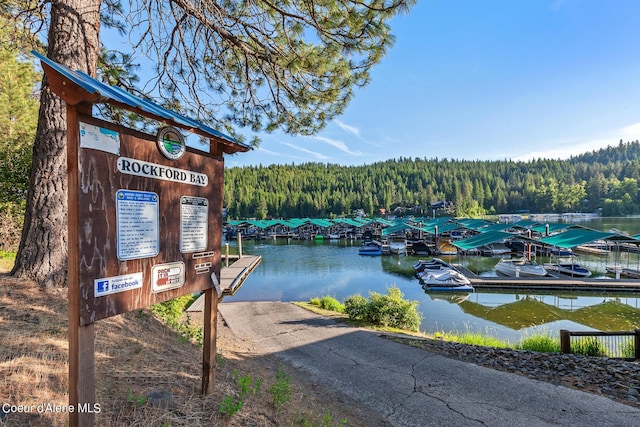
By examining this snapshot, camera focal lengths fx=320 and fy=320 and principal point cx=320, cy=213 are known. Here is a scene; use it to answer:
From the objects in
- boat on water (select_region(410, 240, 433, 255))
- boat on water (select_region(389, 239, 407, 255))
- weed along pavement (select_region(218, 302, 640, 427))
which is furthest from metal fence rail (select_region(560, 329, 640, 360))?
boat on water (select_region(389, 239, 407, 255))

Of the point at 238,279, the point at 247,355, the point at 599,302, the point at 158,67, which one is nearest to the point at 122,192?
the point at 247,355

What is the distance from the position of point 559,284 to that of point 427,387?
1832 cm

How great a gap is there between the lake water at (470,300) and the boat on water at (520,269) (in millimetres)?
2762

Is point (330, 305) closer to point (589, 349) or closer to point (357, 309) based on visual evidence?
point (357, 309)

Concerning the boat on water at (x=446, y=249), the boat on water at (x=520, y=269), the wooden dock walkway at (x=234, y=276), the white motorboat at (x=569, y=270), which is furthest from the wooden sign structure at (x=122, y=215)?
the boat on water at (x=446, y=249)

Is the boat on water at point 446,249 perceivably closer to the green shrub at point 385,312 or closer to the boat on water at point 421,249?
the boat on water at point 421,249

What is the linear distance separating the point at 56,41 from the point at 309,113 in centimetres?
448

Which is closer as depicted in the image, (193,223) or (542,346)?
(193,223)

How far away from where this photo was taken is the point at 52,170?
4719 mm

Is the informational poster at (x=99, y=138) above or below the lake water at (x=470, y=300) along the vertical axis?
above

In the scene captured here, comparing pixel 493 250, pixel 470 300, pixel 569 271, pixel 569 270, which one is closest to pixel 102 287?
pixel 470 300

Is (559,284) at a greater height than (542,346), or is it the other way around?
(542,346)

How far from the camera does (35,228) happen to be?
15.3ft

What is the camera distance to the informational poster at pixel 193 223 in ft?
9.20
